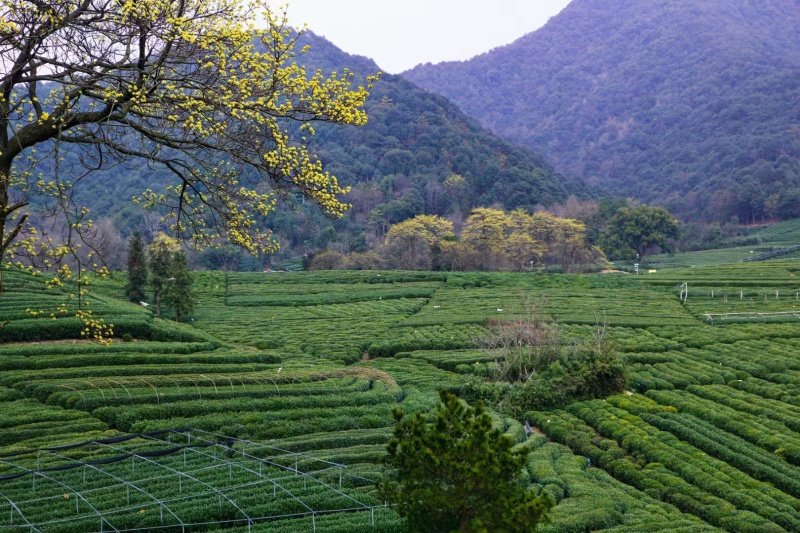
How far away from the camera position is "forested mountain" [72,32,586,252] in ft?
362

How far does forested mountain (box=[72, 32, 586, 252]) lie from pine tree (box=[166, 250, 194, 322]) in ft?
152

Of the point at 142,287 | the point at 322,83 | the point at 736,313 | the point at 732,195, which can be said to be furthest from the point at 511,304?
the point at 732,195

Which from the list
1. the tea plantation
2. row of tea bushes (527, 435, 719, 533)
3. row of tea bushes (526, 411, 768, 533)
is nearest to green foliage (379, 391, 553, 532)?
the tea plantation

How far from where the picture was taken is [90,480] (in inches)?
780

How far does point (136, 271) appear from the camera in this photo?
5744 centimetres

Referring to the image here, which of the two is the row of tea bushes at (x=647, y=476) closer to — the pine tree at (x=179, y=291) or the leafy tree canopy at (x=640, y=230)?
the pine tree at (x=179, y=291)

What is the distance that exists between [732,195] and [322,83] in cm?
12039

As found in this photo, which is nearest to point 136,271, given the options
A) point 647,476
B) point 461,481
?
point 647,476

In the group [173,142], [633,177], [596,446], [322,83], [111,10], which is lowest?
[596,446]

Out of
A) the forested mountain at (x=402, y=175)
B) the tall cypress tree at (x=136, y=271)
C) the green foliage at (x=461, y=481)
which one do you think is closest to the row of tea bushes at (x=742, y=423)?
the green foliage at (x=461, y=481)

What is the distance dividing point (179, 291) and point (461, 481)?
152 ft

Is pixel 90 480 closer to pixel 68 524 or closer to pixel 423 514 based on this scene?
pixel 68 524

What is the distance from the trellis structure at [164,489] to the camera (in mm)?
17203

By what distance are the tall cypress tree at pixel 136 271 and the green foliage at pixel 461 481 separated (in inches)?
1891
